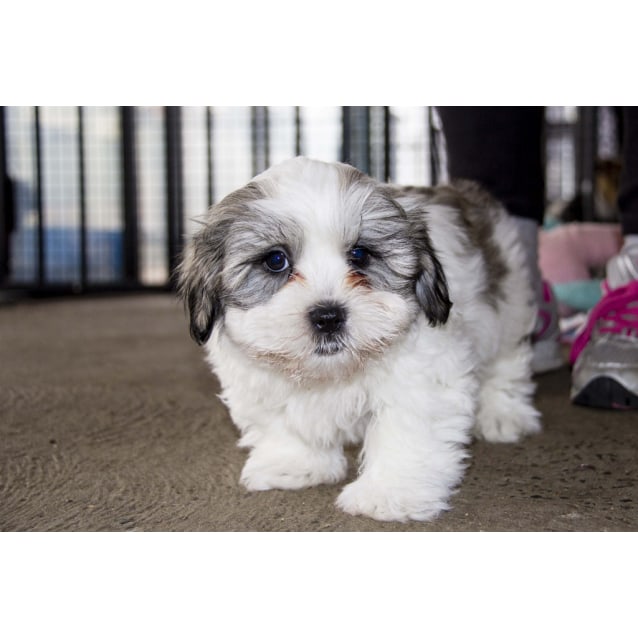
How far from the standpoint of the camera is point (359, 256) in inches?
65.5

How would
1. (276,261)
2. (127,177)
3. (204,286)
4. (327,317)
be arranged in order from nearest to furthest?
(327,317) < (276,261) < (204,286) < (127,177)

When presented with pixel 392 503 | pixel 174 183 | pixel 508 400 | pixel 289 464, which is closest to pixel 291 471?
pixel 289 464

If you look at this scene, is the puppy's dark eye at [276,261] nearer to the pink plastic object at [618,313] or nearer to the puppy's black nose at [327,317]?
the puppy's black nose at [327,317]

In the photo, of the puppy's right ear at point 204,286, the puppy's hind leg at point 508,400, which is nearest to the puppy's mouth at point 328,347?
the puppy's right ear at point 204,286

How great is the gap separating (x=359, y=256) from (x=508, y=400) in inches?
36.1

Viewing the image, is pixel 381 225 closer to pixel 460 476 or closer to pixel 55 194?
pixel 460 476

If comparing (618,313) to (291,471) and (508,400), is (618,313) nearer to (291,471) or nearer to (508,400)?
(508,400)

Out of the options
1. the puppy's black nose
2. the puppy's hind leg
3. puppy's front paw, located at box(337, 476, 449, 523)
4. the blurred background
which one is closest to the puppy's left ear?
the puppy's black nose

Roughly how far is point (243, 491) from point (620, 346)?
53.5 inches

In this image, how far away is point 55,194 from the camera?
7098 mm

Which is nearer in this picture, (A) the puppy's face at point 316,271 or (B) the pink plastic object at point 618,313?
(A) the puppy's face at point 316,271

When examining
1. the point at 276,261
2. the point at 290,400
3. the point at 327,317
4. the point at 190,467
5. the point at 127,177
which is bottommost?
the point at 190,467

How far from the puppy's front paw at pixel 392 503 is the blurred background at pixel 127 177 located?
191 inches

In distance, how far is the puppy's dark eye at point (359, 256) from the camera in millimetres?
1653
